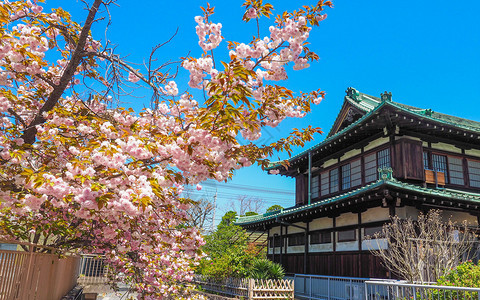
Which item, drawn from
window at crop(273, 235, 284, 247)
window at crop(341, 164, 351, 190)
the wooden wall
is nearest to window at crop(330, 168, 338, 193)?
window at crop(341, 164, 351, 190)

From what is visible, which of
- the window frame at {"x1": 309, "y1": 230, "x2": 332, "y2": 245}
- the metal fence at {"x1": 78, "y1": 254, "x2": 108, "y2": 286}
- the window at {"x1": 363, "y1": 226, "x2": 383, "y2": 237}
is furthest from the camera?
the metal fence at {"x1": 78, "y1": 254, "x2": 108, "y2": 286}

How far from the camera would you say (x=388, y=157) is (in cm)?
1421

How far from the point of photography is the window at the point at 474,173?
1450 cm

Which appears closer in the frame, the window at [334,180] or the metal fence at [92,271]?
the window at [334,180]

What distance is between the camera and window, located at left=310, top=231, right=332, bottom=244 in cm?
1611

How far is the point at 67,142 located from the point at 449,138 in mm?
14477

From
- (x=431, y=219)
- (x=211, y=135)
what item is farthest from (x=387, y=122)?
(x=211, y=135)

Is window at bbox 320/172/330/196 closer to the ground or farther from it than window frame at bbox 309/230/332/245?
farther from it

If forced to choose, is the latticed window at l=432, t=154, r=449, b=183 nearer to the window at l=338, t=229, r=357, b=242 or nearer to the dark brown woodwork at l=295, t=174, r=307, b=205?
the window at l=338, t=229, r=357, b=242

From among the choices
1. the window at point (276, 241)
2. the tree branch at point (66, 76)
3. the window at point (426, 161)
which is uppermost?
the window at point (426, 161)

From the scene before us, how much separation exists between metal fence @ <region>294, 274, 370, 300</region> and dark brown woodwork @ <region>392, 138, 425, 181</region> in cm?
425

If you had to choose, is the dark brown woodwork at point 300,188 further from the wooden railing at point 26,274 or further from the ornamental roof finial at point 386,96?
the wooden railing at point 26,274

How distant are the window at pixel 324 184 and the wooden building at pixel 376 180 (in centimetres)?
4

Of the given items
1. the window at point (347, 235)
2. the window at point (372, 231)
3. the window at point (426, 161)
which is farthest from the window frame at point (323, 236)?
the window at point (426, 161)
